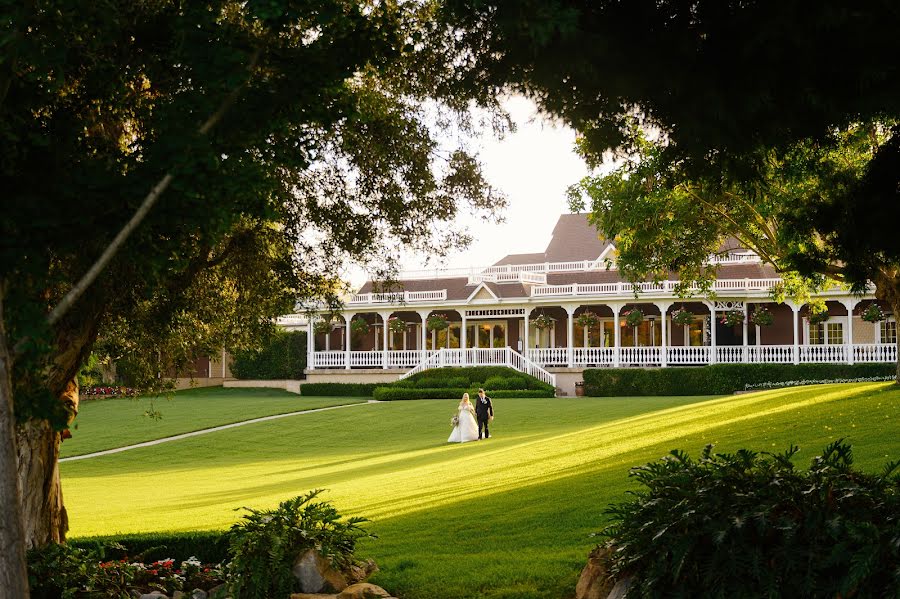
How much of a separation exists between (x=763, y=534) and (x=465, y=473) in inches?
470

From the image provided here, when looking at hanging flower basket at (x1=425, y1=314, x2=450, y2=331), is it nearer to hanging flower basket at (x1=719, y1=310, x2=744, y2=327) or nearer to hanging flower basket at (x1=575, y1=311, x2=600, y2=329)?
hanging flower basket at (x1=575, y1=311, x2=600, y2=329)

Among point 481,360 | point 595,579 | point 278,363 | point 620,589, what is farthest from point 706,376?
point 620,589

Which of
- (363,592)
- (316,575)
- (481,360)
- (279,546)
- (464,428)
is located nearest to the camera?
(363,592)

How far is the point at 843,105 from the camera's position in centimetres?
559

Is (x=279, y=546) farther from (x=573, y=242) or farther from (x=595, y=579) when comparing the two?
(x=573, y=242)

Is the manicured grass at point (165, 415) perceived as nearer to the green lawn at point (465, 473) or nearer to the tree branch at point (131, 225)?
the green lawn at point (465, 473)

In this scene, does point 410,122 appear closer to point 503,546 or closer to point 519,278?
point 503,546

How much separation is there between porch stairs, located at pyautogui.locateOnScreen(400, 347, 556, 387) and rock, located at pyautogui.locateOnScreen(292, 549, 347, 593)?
36472 millimetres

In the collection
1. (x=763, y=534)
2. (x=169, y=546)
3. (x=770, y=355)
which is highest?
(x=770, y=355)

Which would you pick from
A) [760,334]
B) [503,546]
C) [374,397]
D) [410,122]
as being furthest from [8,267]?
[760,334]

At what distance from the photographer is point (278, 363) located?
180ft

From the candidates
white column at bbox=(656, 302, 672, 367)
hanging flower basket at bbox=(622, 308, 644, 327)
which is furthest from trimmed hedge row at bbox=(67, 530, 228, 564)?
hanging flower basket at bbox=(622, 308, 644, 327)

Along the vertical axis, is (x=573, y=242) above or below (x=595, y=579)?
above

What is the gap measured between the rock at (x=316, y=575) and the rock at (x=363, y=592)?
0.67ft
